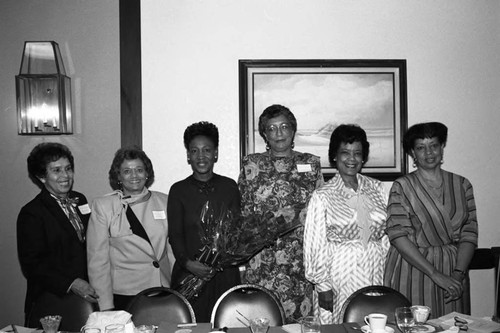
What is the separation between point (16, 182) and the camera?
4.08m

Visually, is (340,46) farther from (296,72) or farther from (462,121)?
(462,121)

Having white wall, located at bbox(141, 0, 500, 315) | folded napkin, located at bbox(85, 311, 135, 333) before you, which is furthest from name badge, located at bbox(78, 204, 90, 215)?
folded napkin, located at bbox(85, 311, 135, 333)

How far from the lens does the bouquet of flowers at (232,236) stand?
9.46ft

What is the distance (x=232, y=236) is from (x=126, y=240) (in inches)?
29.8

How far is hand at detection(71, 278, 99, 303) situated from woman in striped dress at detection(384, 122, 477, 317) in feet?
6.51

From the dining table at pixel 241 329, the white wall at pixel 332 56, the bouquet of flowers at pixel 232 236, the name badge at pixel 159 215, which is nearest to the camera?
the dining table at pixel 241 329

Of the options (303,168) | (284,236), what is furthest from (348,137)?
(284,236)

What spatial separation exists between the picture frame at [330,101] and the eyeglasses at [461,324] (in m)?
1.97

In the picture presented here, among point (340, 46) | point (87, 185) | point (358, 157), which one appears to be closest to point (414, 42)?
point (340, 46)

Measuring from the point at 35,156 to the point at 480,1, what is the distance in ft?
13.1

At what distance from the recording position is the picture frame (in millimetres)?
4070

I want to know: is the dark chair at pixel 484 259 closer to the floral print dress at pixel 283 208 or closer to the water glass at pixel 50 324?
the floral print dress at pixel 283 208

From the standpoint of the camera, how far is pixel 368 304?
2.64 m

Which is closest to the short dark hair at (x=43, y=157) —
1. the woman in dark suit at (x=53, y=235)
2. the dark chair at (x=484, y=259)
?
the woman in dark suit at (x=53, y=235)
